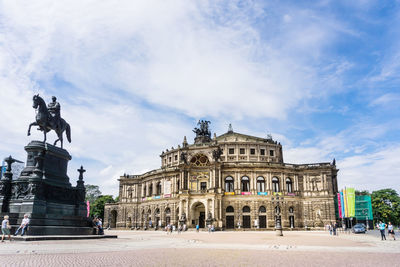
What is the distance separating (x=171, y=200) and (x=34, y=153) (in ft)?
138

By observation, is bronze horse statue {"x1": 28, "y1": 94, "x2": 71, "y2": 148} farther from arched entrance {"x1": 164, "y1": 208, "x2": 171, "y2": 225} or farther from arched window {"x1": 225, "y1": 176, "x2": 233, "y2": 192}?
arched entrance {"x1": 164, "y1": 208, "x2": 171, "y2": 225}

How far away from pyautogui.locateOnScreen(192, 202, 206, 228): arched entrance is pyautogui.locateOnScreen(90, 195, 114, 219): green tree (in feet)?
128

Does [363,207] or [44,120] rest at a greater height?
[44,120]

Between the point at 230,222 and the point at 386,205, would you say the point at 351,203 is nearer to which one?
the point at 230,222

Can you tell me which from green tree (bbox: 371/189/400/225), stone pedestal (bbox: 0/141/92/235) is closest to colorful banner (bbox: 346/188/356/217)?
green tree (bbox: 371/189/400/225)

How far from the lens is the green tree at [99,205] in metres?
86.1

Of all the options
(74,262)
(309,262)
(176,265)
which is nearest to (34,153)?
(74,262)

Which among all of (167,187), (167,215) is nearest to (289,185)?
(167,187)

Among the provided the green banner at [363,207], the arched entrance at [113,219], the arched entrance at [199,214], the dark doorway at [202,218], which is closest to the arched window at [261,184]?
the arched entrance at [199,214]

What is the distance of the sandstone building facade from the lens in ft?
180

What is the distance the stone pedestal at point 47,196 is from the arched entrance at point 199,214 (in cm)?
3620

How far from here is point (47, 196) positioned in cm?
1883

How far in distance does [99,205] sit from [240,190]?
48.4 metres

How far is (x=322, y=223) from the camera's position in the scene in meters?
55.8
